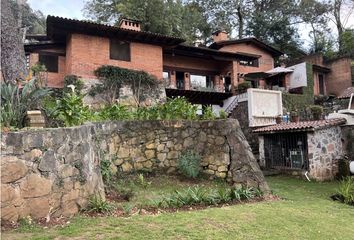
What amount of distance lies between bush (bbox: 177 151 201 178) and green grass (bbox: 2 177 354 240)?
7.25ft

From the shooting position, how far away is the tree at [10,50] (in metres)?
9.33

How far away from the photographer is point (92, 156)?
6.55m

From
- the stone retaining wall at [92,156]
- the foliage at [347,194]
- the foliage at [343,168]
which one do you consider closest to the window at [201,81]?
the foliage at [343,168]

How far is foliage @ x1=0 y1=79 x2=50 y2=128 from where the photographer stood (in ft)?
18.6

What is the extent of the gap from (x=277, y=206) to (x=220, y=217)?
210 cm

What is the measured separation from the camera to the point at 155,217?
561 centimetres

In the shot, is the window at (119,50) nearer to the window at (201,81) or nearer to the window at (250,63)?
the window at (201,81)

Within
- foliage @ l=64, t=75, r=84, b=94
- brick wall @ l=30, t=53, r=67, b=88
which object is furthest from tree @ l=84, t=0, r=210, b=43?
foliage @ l=64, t=75, r=84, b=94

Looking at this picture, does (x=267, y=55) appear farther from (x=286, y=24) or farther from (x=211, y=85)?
(x=211, y=85)

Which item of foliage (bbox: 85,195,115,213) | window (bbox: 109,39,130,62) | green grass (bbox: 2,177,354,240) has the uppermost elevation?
window (bbox: 109,39,130,62)

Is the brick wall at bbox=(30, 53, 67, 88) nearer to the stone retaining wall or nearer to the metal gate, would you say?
the stone retaining wall

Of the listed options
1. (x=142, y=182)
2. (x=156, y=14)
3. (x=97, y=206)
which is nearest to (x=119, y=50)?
(x=156, y=14)

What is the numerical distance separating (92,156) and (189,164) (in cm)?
Answer: 335

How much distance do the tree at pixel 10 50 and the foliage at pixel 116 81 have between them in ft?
27.4
